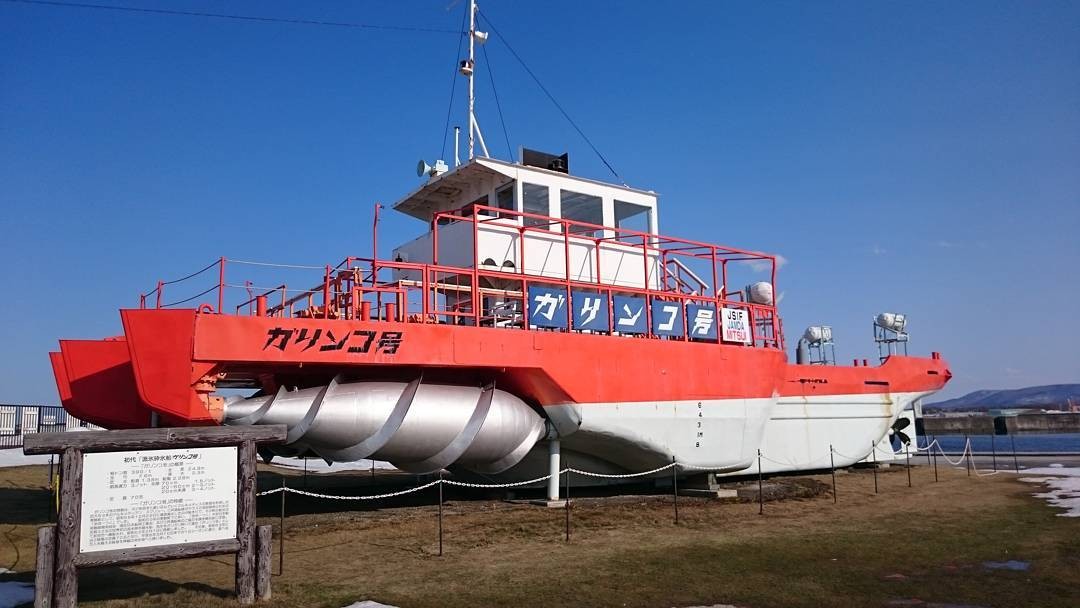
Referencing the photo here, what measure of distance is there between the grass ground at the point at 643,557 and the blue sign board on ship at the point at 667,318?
360cm

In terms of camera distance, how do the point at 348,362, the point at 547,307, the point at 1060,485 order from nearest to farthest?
the point at 348,362
the point at 547,307
the point at 1060,485

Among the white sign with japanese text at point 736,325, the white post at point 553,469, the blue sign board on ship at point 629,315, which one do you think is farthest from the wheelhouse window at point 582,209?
the white post at point 553,469

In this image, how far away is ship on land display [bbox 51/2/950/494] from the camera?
11.5 m

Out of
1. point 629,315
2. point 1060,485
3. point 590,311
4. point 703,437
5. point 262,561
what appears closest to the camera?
point 262,561

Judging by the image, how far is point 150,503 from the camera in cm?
744

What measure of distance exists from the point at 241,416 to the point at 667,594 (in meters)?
7.32

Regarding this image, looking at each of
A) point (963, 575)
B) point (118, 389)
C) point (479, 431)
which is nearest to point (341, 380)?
point (479, 431)

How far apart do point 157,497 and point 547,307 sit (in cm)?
818

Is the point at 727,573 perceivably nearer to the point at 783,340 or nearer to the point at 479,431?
the point at 479,431

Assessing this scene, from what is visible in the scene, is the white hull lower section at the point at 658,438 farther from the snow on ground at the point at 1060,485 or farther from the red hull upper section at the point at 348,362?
the snow on ground at the point at 1060,485

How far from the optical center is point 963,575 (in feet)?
28.4

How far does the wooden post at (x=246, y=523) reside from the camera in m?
7.66

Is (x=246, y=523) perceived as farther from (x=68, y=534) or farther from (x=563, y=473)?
(x=563, y=473)

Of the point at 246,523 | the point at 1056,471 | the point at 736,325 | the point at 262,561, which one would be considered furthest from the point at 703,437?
the point at 1056,471
